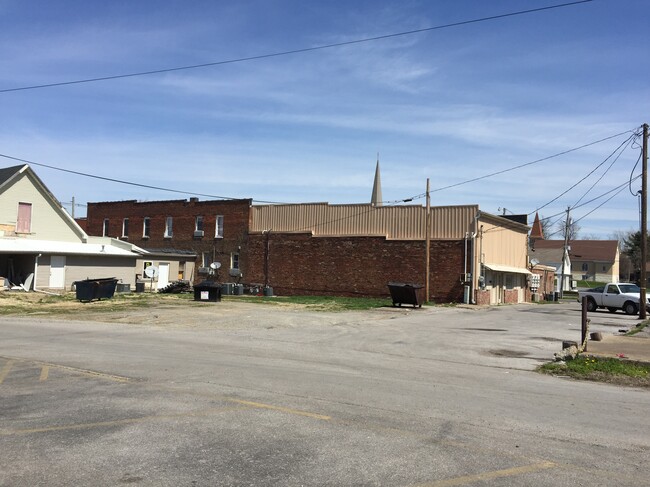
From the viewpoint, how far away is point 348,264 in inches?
1636

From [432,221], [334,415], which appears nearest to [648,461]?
[334,415]

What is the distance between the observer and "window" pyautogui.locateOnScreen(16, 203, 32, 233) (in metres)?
37.8

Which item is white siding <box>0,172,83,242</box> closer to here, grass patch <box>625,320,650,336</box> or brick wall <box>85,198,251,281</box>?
brick wall <box>85,198,251,281</box>

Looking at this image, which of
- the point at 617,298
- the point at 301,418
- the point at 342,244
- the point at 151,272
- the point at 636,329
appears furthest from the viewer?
the point at 151,272

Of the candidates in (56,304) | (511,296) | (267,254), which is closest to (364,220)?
(267,254)

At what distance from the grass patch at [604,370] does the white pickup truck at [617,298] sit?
21754 millimetres

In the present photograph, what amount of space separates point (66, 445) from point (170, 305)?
77.2 ft

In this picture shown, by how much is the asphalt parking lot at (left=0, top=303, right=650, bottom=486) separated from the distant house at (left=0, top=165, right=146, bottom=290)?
24172mm

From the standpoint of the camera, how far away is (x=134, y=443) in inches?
239

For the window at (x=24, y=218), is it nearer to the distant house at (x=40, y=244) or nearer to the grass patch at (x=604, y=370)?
the distant house at (x=40, y=244)

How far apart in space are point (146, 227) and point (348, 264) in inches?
822

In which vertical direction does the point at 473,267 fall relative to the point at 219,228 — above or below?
below

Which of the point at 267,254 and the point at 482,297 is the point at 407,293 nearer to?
the point at 482,297

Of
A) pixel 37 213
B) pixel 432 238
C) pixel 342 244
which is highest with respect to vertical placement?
pixel 37 213
